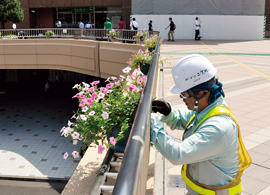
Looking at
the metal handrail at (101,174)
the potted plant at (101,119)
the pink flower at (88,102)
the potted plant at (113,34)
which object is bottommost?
the metal handrail at (101,174)

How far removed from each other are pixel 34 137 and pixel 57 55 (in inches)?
229

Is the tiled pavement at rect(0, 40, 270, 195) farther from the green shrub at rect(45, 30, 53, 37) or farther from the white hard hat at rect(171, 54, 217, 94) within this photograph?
the green shrub at rect(45, 30, 53, 37)

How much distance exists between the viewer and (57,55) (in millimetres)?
21547

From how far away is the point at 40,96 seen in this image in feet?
99.3

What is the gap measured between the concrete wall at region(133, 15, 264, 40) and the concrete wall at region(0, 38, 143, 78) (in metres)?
8.63

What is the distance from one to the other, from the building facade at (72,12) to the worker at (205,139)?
32.1 meters

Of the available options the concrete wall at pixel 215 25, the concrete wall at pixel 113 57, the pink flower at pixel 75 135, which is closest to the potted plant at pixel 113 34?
the concrete wall at pixel 113 57

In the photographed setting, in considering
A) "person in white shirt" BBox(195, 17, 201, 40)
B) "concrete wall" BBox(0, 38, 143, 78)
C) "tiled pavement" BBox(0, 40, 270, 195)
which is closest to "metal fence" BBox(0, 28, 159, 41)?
"concrete wall" BBox(0, 38, 143, 78)

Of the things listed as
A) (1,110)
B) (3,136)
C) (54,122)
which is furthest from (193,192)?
(1,110)

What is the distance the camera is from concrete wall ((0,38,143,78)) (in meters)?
19.2

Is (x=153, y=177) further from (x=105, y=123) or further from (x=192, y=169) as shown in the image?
(x=192, y=169)

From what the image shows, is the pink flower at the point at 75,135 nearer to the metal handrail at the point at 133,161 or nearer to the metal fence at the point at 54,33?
the metal handrail at the point at 133,161

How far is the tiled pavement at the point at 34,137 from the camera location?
15164mm

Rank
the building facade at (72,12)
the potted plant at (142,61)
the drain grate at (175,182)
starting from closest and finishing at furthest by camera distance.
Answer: the drain grate at (175,182) → the potted plant at (142,61) → the building facade at (72,12)
